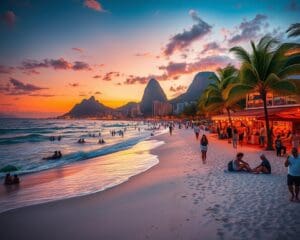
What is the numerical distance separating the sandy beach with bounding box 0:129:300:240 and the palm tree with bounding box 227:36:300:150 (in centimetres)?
818

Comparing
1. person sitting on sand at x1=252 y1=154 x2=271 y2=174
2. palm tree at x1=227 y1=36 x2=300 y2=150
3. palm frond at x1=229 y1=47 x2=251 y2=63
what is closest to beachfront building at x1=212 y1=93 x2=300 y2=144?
palm tree at x1=227 y1=36 x2=300 y2=150

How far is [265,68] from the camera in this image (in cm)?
1678

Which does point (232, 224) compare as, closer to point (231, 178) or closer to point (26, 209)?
point (231, 178)

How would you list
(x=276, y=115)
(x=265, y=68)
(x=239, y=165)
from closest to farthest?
(x=239, y=165)
(x=276, y=115)
(x=265, y=68)

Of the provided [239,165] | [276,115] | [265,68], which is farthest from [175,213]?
[265,68]

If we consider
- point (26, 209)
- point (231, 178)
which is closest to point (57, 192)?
point (26, 209)

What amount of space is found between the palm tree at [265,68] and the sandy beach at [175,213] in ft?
26.8

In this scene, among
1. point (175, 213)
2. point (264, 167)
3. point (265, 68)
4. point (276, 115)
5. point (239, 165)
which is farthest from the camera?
point (265, 68)

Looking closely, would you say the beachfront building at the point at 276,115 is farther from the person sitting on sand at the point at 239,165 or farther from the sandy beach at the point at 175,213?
the sandy beach at the point at 175,213

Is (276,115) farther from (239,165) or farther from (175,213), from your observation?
(175,213)

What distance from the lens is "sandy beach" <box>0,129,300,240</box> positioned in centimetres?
531

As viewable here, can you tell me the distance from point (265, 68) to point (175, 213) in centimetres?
1392

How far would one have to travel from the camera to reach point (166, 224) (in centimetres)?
580

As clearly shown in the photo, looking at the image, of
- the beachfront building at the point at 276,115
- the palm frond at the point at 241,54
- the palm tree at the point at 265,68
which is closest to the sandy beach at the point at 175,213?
the beachfront building at the point at 276,115
